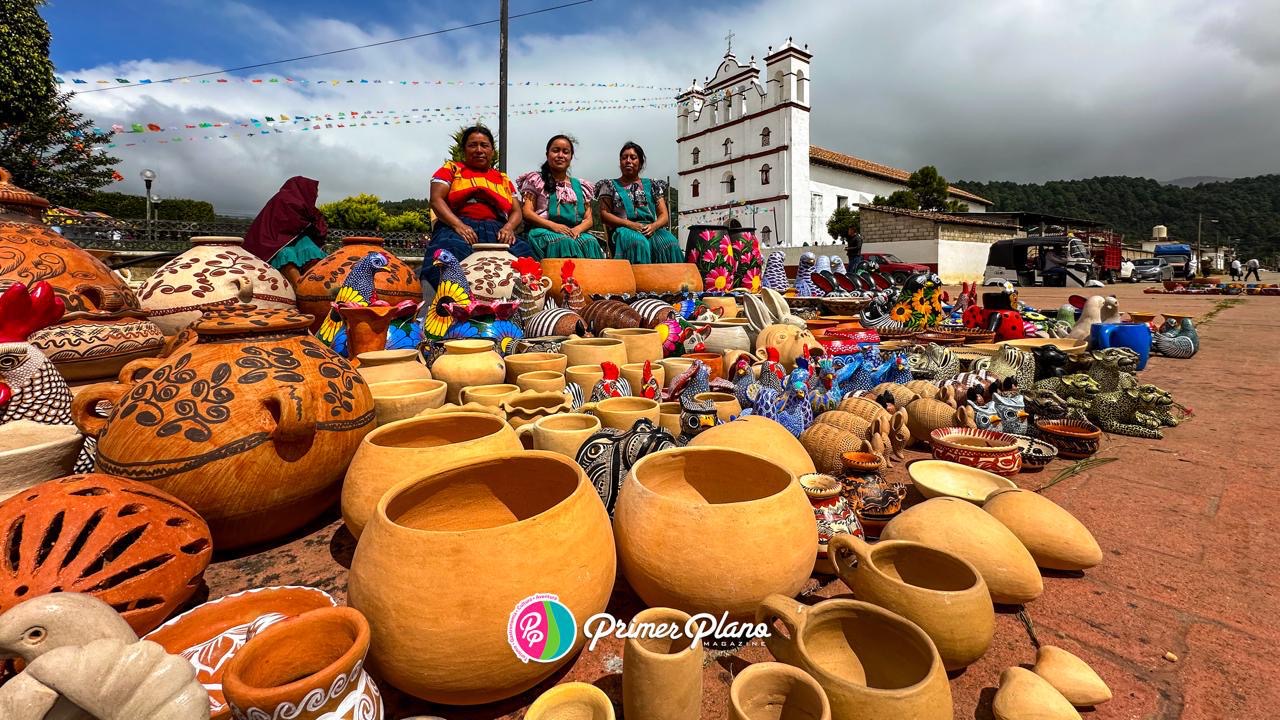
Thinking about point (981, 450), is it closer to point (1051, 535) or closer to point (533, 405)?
point (1051, 535)

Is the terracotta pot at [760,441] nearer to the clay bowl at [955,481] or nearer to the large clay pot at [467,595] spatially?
the clay bowl at [955,481]

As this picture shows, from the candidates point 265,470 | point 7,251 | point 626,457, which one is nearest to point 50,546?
point 265,470

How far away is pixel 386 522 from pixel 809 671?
46.9 inches

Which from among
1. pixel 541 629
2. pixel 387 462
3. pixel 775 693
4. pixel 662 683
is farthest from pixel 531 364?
pixel 775 693

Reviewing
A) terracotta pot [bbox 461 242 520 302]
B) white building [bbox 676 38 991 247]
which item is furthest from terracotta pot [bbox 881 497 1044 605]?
white building [bbox 676 38 991 247]

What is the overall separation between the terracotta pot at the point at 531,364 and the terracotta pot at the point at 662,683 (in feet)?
9.03

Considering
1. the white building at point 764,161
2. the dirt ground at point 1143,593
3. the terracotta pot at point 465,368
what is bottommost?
the dirt ground at point 1143,593

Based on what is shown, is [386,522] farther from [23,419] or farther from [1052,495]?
[1052,495]

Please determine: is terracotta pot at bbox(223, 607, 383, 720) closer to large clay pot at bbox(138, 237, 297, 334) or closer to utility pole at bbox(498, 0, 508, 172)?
large clay pot at bbox(138, 237, 297, 334)

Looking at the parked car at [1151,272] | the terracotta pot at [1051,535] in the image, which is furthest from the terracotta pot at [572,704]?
the parked car at [1151,272]

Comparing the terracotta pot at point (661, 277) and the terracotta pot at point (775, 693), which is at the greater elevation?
the terracotta pot at point (661, 277)

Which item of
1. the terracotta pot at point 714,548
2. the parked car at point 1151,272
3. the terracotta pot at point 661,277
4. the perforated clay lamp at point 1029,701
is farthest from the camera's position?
the parked car at point 1151,272

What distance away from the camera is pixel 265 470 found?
2.18m

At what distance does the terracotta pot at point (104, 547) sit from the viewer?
1.50 metres
